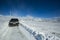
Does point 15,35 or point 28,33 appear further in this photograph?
point 28,33

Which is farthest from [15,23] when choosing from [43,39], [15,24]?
[43,39]

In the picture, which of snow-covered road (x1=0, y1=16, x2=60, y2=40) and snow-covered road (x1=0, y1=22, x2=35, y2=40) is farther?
snow-covered road (x1=0, y1=22, x2=35, y2=40)

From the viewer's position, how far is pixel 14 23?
72.2 ft

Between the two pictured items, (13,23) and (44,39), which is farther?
(13,23)

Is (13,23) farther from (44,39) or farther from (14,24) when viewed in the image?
(44,39)

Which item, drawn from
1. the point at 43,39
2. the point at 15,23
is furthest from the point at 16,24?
the point at 43,39

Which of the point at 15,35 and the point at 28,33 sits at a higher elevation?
the point at 28,33

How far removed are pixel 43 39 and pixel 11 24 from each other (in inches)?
620

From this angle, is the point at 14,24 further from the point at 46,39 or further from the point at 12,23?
the point at 46,39

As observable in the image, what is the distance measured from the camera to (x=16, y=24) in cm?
2244

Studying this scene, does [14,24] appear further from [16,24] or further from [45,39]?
[45,39]

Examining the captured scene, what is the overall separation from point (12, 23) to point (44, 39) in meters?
15.9

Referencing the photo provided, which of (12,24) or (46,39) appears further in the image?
(12,24)

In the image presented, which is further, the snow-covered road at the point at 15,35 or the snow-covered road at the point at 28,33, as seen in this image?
the snow-covered road at the point at 15,35
